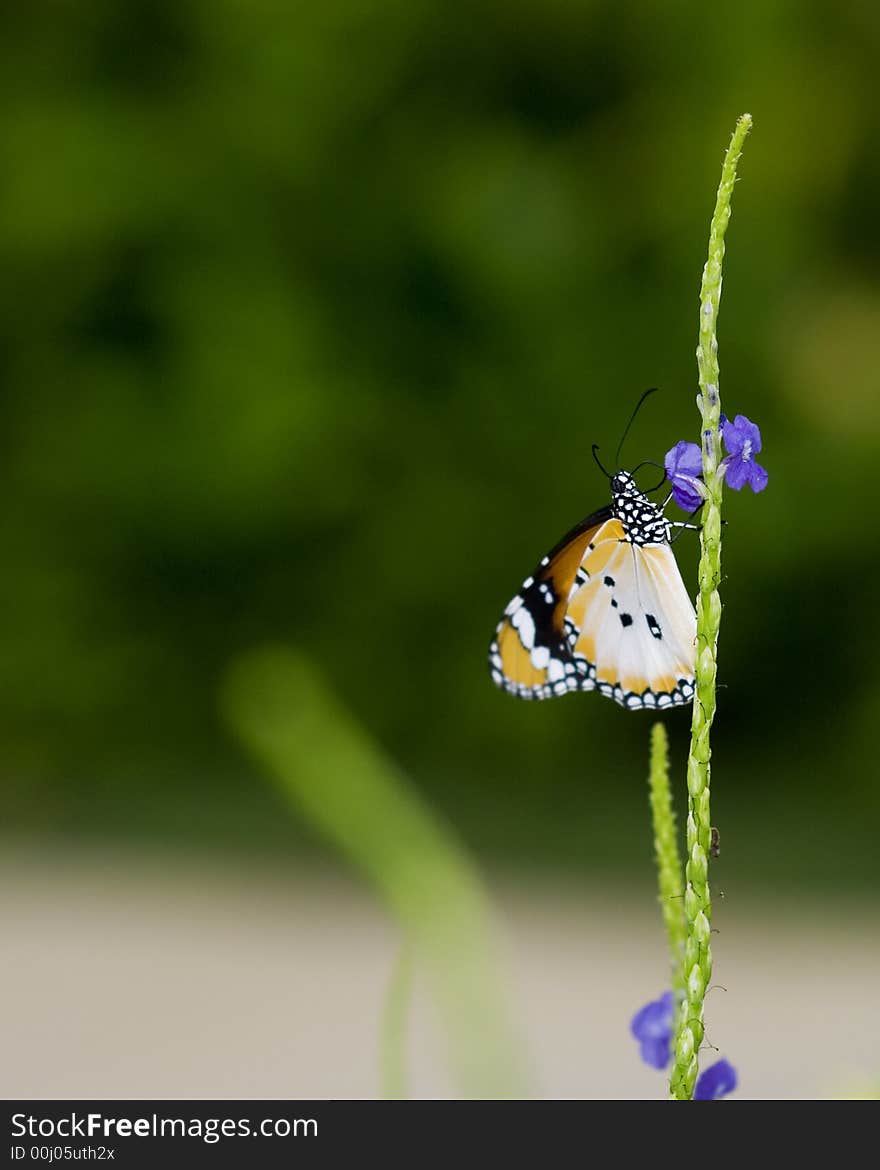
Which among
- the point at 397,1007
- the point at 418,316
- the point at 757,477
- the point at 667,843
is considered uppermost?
the point at 418,316

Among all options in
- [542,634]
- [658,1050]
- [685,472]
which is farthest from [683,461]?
[542,634]

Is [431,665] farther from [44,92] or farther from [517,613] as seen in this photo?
[517,613]

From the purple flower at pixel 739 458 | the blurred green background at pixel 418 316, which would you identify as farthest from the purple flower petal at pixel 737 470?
the blurred green background at pixel 418 316

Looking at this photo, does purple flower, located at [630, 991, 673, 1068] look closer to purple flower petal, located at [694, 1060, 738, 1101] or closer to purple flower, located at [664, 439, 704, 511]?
purple flower petal, located at [694, 1060, 738, 1101]

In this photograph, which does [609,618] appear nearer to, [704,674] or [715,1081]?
[715,1081]

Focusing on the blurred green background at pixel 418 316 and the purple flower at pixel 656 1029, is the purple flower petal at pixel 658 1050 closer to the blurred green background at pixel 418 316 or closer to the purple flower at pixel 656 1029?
the purple flower at pixel 656 1029
